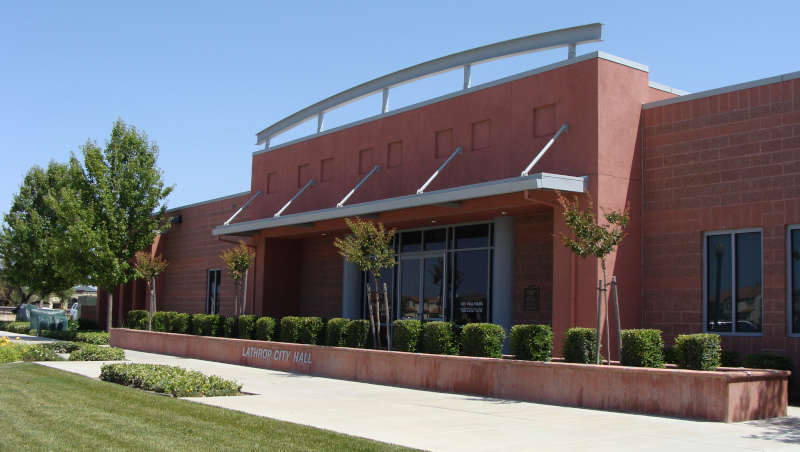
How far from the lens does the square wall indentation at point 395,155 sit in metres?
21.5

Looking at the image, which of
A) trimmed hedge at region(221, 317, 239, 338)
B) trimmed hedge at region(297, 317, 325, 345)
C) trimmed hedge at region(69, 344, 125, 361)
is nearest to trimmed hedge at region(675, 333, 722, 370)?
trimmed hedge at region(297, 317, 325, 345)

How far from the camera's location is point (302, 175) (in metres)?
25.8

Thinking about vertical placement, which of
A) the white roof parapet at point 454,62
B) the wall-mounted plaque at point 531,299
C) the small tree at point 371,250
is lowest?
the wall-mounted plaque at point 531,299

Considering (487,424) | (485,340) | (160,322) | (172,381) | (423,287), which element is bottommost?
(487,424)

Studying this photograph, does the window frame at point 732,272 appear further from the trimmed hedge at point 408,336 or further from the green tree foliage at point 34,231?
the green tree foliage at point 34,231

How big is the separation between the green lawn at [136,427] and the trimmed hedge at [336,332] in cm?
628

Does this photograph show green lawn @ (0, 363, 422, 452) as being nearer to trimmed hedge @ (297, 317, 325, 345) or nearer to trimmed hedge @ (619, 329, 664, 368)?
trimmed hedge @ (619, 329, 664, 368)


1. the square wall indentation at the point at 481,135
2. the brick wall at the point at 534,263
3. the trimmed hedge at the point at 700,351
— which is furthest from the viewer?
the square wall indentation at the point at 481,135

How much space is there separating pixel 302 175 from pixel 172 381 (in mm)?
12587

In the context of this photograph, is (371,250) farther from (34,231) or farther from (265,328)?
(34,231)

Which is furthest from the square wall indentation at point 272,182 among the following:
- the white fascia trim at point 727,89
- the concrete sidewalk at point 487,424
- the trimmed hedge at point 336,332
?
the white fascia trim at point 727,89

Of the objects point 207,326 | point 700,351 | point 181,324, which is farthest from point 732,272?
point 181,324

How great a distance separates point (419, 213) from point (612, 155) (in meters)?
5.41

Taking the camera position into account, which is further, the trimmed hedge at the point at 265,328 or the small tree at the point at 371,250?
the trimmed hedge at the point at 265,328
